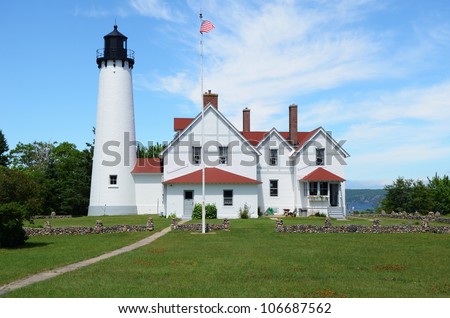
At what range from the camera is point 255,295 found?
10.8m

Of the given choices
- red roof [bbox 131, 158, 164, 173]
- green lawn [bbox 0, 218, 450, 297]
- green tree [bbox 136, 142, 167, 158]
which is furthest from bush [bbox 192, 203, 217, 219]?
green tree [bbox 136, 142, 167, 158]

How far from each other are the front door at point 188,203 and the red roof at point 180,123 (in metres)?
7.14

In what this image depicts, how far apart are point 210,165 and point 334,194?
36.6 feet

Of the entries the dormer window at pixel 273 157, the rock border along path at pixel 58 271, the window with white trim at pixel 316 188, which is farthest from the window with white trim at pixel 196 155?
the rock border along path at pixel 58 271

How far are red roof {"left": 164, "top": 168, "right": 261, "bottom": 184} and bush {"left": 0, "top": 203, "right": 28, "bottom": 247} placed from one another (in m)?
15.7

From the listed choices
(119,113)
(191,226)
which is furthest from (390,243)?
(119,113)

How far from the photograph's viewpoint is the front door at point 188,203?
37500mm

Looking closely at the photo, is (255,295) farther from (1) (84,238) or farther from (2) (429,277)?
(1) (84,238)

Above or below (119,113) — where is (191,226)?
below

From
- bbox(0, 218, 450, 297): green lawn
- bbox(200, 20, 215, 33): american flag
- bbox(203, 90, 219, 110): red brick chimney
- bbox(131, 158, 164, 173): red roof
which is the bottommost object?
bbox(0, 218, 450, 297): green lawn

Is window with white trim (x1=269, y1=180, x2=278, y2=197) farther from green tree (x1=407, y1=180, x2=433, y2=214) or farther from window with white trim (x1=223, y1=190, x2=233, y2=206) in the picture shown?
green tree (x1=407, y1=180, x2=433, y2=214)

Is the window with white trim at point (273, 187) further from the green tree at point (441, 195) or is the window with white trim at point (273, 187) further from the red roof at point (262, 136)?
the green tree at point (441, 195)

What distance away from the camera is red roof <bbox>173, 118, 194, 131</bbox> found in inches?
1673

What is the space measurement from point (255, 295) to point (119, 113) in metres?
35.2
